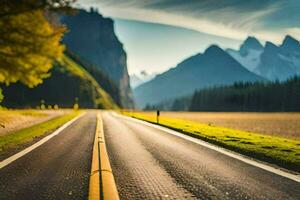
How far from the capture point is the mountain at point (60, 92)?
137875 millimetres

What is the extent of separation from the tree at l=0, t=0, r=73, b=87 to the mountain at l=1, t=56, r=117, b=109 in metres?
128

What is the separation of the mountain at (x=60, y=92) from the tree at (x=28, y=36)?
128 meters

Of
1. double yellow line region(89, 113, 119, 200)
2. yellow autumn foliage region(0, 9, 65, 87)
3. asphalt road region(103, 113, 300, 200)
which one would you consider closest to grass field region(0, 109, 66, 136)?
yellow autumn foliage region(0, 9, 65, 87)

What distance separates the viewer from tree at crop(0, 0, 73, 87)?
1190 cm

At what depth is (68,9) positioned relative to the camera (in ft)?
39.8

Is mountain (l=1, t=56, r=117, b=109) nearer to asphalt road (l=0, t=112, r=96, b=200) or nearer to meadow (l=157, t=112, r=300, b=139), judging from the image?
meadow (l=157, t=112, r=300, b=139)

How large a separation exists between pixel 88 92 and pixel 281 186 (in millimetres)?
150949

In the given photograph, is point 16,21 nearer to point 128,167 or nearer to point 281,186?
point 128,167

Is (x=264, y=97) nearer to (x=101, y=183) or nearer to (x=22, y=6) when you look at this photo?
(x=22, y=6)

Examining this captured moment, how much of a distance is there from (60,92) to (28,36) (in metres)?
141

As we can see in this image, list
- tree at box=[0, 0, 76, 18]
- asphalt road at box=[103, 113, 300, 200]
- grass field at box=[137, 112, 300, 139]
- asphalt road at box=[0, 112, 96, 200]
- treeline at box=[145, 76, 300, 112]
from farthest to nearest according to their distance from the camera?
1. treeline at box=[145, 76, 300, 112]
2. grass field at box=[137, 112, 300, 139]
3. tree at box=[0, 0, 76, 18]
4. asphalt road at box=[103, 113, 300, 200]
5. asphalt road at box=[0, 112, 96, 200]

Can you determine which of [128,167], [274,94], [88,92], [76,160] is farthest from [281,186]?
[274,94]

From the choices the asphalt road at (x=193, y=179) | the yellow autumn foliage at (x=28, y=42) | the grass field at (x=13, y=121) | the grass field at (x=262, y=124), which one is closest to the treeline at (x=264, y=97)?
the grass field at (x=262, y=124)

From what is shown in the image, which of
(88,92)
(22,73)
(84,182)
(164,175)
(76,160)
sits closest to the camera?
(84,182)
